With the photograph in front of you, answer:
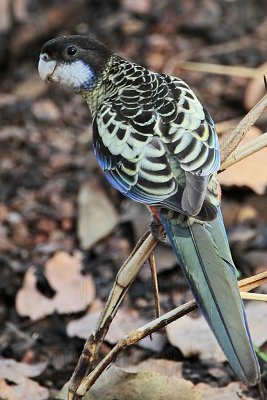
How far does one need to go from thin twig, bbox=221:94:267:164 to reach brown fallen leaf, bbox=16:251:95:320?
153cm

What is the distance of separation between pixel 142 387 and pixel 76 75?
1689 mm

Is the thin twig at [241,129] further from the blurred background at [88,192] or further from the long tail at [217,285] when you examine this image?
the blurred background at [88,192]

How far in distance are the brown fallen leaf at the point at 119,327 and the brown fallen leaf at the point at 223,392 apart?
15.2 inches

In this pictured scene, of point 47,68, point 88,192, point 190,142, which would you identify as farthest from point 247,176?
point 190,142

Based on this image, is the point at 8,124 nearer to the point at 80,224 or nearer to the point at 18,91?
the point at 18,91

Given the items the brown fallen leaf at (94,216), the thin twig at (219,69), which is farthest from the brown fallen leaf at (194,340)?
the thin twig at (219,69)

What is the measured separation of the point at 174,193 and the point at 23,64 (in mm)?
4097

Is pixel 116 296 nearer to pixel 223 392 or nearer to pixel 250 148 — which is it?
pixel 250 148

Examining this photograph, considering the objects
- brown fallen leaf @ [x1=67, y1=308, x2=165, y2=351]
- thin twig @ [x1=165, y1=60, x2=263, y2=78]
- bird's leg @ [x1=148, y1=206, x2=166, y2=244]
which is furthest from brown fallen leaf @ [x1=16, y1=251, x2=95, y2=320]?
thin twig @ [x1=165, y1=60, x2=263, y2=78]

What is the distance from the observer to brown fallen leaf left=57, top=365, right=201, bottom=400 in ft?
11.5

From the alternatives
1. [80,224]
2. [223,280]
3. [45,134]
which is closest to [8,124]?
[45,134]

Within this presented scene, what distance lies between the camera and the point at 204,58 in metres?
6.71

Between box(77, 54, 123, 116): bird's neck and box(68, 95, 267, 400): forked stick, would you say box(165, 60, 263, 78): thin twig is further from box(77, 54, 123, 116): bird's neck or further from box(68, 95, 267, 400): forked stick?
box(68, 95, 267, 400): forked stick

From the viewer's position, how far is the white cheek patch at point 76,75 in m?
4.42
